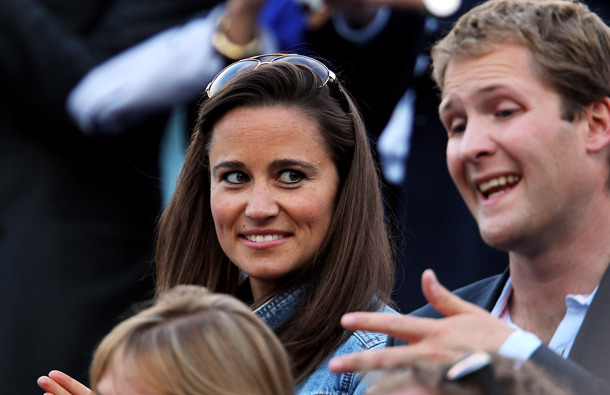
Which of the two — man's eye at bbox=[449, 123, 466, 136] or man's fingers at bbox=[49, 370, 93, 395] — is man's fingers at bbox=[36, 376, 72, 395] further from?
man's eye at bbox=[449, 123, 466, 136]

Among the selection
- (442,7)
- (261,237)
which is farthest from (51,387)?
(442,7)

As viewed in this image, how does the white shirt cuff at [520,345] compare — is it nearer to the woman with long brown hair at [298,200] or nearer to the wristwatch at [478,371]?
the wristwatch at [478,371]

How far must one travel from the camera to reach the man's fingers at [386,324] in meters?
2.00

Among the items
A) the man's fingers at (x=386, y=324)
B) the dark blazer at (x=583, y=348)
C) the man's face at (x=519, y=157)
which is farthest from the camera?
the man's face at (x=519, y=157)

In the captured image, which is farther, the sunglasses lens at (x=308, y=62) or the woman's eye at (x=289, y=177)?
the sunglasses lens at (x=308, y=62)

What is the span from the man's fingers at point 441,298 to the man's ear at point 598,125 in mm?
772

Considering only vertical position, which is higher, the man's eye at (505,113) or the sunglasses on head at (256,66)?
the sunglasses on head at (256,66)

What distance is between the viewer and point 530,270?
8.98 feet

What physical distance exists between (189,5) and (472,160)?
7.63 feet

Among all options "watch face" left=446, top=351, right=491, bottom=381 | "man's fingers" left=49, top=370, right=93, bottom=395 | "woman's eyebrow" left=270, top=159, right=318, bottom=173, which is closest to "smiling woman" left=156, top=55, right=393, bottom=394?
"woman's eyebrow" left=270, top=159, right=318, bottom=173

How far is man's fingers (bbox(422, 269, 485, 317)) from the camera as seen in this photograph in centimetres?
202

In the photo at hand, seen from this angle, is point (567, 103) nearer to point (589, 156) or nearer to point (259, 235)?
point (589, 156)

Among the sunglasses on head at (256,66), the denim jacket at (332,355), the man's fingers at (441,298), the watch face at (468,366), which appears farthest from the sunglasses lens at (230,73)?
the watch face at (468,366)

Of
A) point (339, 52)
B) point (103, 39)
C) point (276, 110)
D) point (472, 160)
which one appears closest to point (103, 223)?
point (103, 39)
